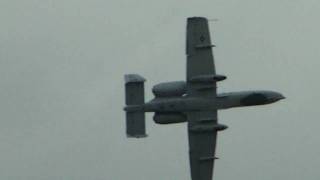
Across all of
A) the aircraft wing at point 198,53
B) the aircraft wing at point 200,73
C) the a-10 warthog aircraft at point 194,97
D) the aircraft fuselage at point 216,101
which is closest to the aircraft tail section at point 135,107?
the a-10 warthog aircraft at point 194,97

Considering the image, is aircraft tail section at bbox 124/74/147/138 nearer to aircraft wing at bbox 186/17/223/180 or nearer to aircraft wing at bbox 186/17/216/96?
aircraft wing at bbox 186/17/223/180

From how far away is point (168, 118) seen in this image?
3374 inches

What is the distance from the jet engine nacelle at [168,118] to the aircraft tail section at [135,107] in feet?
4.25

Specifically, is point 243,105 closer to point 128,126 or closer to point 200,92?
point 200,92

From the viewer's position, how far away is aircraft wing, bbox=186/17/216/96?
281ft

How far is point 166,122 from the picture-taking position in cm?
8588

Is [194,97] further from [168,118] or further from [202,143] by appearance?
[202,143]

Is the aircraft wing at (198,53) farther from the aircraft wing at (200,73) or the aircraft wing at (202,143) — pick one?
the aircraft wing at (202,143)

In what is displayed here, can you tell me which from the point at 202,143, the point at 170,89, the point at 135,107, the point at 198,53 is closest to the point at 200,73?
the point at 198,53

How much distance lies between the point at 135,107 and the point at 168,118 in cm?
283

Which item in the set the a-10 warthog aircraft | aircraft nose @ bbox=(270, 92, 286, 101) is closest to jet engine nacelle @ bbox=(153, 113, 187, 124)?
the a-10 warthog aircraft

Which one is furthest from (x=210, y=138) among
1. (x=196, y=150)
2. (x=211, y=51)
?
(x=211, y=51)

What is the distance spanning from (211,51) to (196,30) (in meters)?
2.05

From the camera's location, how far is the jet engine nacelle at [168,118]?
85750mm
